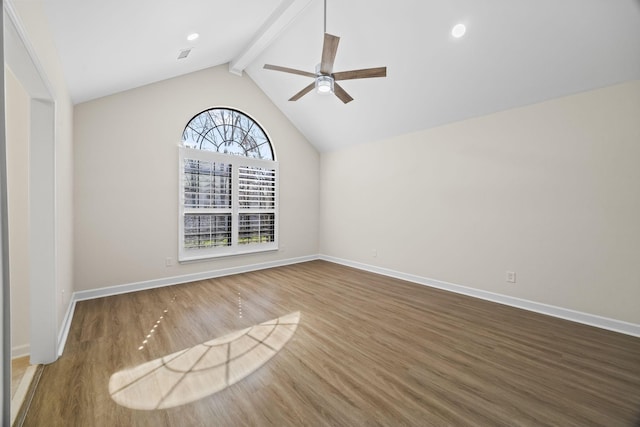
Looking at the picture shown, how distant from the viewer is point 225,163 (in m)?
4.67

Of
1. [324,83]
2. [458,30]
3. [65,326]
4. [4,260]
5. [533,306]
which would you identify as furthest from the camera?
[533,306]

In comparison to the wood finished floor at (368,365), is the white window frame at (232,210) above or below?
above

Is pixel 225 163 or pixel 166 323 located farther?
pixel 225 163

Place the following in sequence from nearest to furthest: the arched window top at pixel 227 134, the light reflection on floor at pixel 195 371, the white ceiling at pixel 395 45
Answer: the light reflection on floor at pixel 195 371, the white ceiling at pixel 395 45, the arched window top at pixel 227 134

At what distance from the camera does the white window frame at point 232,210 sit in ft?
13.8

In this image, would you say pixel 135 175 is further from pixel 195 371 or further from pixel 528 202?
pixel 528 202

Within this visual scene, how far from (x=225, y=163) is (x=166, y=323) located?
2763 millimetres

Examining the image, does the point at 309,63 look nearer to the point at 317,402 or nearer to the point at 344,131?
the point at 344,131

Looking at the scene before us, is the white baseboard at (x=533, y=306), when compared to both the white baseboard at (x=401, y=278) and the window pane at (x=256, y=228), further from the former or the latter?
the window pane at (x=256, y=228)

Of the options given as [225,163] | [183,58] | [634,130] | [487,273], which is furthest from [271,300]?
[634,130]

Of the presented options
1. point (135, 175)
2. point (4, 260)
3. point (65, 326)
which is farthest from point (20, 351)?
point (135, 175)

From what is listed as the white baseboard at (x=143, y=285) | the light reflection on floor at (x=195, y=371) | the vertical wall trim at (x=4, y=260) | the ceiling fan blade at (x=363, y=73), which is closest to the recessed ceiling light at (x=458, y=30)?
the ceiling fan blade at (x=363, y=73)

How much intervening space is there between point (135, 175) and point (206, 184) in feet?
3.28

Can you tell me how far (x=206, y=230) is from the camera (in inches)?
179
